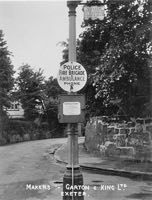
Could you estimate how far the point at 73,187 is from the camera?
7379mm

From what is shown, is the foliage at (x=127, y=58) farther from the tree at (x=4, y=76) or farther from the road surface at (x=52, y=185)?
the tree at (x=4, y=76)

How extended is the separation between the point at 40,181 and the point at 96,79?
4.62m

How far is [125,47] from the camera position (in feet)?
42.2

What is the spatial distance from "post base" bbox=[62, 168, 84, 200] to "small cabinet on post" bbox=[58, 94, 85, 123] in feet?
3.15

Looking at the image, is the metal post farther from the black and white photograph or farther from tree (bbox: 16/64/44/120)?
tree (bbox: 16/64/44/120)

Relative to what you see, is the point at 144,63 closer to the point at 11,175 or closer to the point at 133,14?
the point at 133,14

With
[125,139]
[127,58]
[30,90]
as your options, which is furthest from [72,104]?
[30,90]

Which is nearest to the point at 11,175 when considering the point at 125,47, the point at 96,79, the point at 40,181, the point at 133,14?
the point at 40,181

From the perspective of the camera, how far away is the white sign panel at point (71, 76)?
7.32 metres

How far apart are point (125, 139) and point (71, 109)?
8.62m

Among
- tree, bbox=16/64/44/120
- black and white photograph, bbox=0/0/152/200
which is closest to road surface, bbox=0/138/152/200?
black and white photograph, bbox=0/0/152/200

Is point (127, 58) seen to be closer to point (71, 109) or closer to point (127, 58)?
point (127, 58)

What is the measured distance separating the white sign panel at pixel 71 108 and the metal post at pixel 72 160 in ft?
0.90

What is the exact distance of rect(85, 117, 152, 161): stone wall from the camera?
14.9 meters
